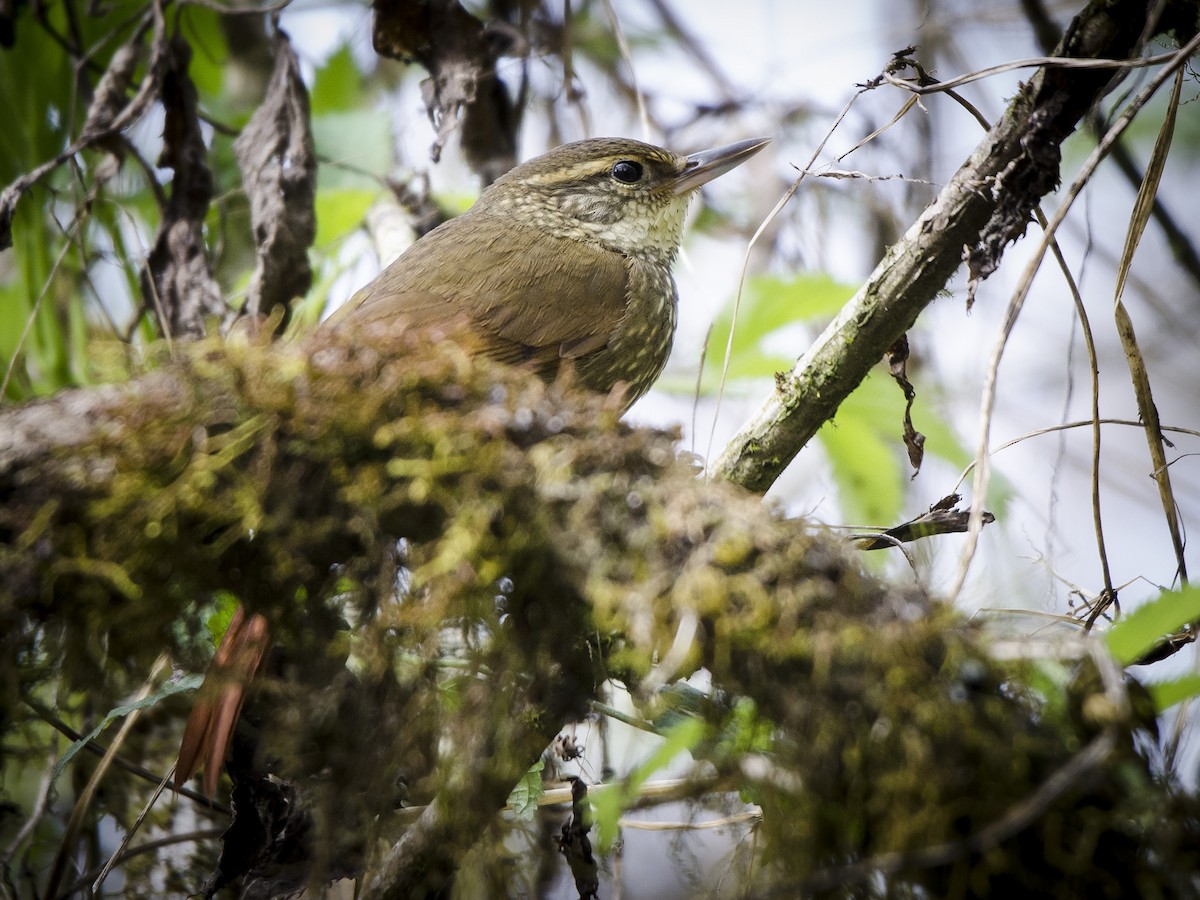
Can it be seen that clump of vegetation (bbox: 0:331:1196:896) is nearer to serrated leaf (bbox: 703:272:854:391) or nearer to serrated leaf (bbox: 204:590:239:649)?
serrated leaf (bbox: 204:590:239:649)

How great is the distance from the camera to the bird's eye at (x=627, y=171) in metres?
2.95

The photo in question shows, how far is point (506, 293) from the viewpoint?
2463 millimetres

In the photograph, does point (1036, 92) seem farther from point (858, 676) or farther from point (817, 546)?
point (858, 676)

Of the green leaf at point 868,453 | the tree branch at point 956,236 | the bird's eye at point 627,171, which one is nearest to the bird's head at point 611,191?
the bird's eye at point 627,171

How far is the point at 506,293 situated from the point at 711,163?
0.83 meters

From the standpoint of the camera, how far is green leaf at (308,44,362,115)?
3.32 meters

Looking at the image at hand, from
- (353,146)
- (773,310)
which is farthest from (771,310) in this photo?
(353,146)

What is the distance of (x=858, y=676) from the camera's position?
109cm

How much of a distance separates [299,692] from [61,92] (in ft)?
7.94

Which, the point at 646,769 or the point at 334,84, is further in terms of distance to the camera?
the point at 334,84

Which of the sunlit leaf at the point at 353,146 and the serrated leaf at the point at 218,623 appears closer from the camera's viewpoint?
the serrated leaf at the point at 218,623

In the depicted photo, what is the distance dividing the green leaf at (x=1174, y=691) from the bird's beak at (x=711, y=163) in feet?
6.68

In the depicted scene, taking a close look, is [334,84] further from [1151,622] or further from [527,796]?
[1151,622]

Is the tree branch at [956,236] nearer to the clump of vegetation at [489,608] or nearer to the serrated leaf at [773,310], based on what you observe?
the clump of vegetation at [489,608]
